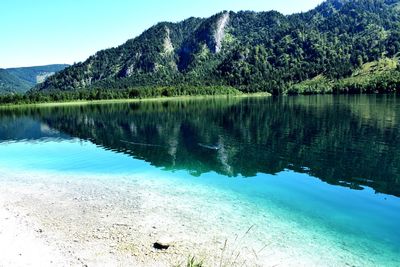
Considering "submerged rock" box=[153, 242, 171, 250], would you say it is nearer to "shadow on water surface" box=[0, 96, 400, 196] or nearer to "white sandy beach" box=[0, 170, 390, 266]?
"white sandy beach" box=[0, 170, 390, 266]

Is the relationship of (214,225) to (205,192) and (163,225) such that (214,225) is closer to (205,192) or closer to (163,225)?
(163,225)

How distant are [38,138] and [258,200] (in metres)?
82.8

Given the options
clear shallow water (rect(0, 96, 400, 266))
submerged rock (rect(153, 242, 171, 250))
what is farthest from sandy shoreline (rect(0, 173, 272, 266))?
clear shallow water (rect(0, 96, 400, 266))

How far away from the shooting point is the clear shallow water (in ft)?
108

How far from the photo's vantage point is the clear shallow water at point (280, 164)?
108 feet

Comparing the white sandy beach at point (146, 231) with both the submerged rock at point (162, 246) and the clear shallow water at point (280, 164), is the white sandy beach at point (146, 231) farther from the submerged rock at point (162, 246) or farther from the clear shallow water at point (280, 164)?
the clear shallow water at point (280, 164)

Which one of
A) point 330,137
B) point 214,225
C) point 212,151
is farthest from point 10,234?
point 330,137

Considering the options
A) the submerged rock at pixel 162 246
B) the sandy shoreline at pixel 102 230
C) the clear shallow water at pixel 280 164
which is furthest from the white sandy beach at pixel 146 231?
the clear shallow water at pixel 280 164

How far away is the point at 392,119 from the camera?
350 ft

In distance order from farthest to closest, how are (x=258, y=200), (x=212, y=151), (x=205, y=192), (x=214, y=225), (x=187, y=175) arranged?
1. (x=212, y=151)
2. (x=187, y=175)
3. (x=205, y=192)
4. (x=258, y=200)
5. (x=214, y=225)

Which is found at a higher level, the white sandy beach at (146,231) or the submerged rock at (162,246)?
the submerged rock at (162,246)

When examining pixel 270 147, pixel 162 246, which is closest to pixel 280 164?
pixel 270 147

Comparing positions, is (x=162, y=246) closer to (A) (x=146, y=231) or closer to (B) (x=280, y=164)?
(A) (x=146, y=231)

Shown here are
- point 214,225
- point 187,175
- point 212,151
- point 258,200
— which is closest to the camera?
point 214,225
